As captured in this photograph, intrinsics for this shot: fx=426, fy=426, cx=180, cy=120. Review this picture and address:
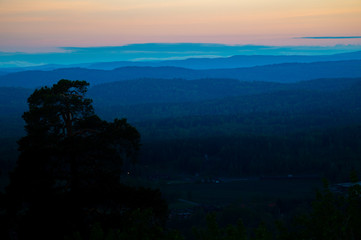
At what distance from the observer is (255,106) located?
191m

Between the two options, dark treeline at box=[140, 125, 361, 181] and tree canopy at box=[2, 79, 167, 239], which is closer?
tree canopy at box=[2, 79, 167, 239]

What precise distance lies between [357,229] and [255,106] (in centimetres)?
17964

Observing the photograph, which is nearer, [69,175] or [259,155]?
[69,175]

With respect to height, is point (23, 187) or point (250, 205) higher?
point (23, 187)

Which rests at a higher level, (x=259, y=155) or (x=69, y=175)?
(x=69, y=175)

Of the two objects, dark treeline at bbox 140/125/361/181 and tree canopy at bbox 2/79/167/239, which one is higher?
tree canopy at bbox 2/79/167/239

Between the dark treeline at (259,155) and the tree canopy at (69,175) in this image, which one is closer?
the tree canopy at (69,175)

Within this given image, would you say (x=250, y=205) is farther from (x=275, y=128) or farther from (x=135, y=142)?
(x=275, y=128)

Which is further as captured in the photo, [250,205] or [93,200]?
[250,205]

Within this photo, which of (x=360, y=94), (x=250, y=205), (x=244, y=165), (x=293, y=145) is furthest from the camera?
(x=360, y=94)

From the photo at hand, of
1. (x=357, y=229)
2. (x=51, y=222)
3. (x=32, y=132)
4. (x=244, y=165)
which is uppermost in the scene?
(x=32, y=132)

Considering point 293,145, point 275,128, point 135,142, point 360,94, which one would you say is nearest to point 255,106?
point 360,94

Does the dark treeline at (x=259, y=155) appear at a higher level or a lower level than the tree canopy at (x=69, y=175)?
lower

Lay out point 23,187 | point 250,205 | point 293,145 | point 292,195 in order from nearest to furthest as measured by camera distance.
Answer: point 23,187 < point 250,205 < point 292,195 < point 293,145
